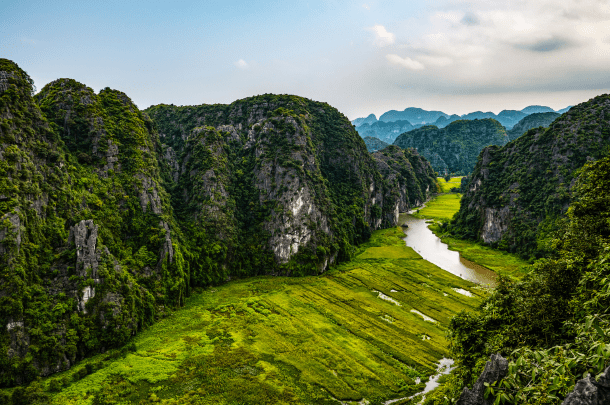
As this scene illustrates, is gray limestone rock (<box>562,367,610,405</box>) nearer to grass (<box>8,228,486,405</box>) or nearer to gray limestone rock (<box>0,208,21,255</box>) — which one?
grass (<box>8,228,486,405</box>)

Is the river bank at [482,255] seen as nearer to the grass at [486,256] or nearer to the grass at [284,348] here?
the grass at [486,256]

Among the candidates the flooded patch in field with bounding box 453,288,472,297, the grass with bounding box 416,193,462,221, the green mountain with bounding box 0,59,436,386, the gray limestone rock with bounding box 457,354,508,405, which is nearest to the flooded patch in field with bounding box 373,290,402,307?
the flooded patch in field with bounding box 453,288,472,297

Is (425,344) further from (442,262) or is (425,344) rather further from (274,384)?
(442,262)

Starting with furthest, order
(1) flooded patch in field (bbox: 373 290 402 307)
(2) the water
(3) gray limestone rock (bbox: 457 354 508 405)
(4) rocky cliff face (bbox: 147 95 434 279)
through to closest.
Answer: (4) rocky cliff face (bbox: 147 95 434 279)
(1) flooded patch in field (bbox: 373 290 402 307)
(2) the water
(3) gray limestone rock (bbox: 457 354 508 405)

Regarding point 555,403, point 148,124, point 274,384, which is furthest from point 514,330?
point 148,124

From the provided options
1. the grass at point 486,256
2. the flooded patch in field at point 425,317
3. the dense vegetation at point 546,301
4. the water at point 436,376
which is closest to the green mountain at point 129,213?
the flooded patch in field at point 425,317

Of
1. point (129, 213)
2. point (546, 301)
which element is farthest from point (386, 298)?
point (129, 213)
